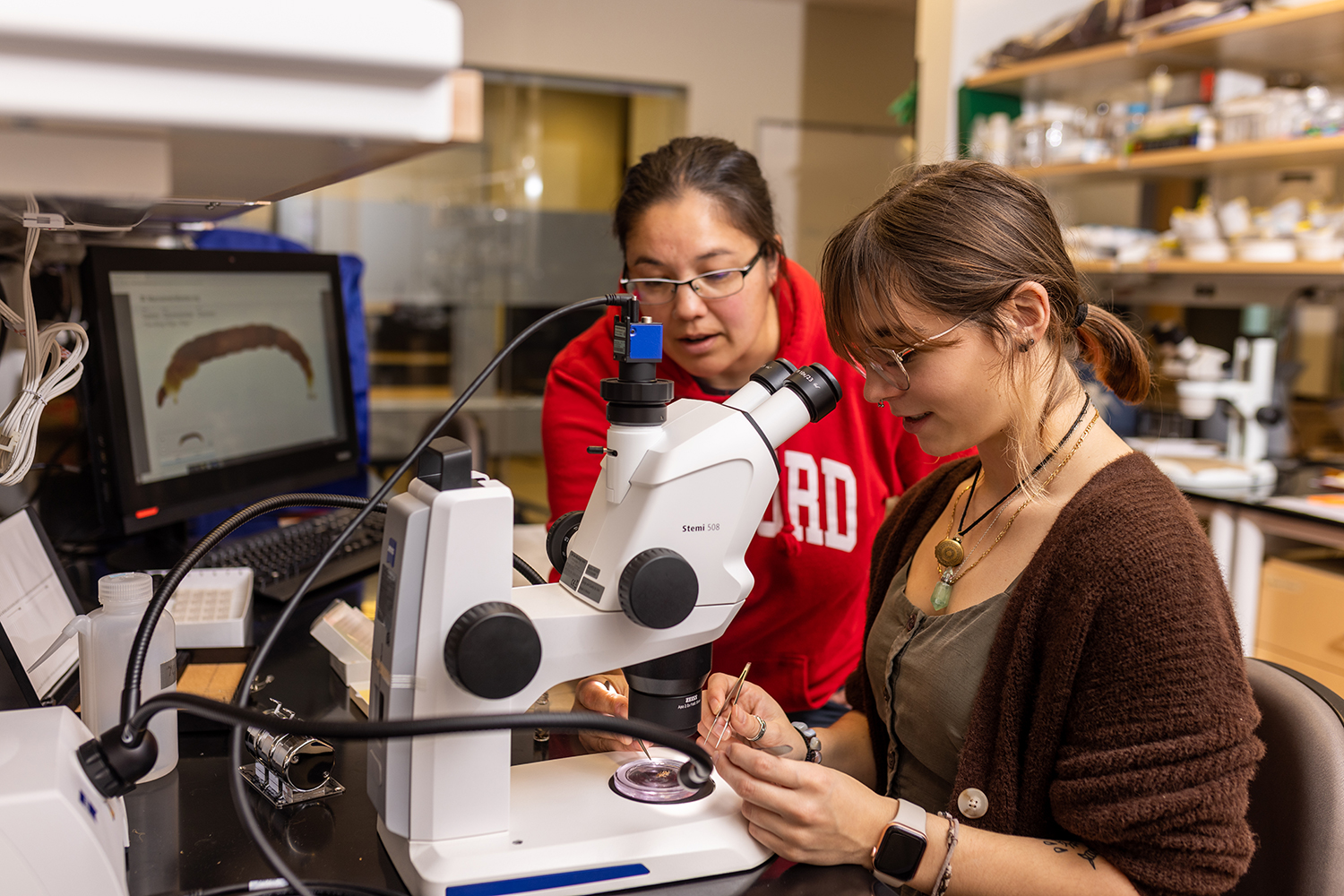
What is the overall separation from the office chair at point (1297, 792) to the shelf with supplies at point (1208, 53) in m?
2.13

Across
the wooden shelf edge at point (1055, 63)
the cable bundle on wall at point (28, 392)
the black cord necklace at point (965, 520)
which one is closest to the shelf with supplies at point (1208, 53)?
the wooden shelf edge at point (1055, 63)

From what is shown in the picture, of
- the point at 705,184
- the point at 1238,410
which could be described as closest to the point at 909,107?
the point at 1238,410

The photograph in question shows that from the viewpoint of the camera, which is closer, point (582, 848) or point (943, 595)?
point (582, 848)

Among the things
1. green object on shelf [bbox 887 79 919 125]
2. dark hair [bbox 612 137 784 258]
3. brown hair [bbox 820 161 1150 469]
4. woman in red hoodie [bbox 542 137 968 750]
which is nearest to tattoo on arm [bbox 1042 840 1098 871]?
brown hair [bbox 820 161 1150 469]

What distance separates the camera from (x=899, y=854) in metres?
Result: 0.81

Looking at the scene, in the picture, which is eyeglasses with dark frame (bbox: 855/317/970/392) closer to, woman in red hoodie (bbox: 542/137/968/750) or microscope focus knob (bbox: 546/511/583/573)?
microscope focus knob (bbox: 546/511/583/573)

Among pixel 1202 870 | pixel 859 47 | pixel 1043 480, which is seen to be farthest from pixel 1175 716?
pixel 859 47

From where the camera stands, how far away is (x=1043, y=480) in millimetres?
993

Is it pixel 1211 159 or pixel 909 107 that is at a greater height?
pixel 909 107

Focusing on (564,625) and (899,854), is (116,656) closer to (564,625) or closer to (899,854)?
(564,625)

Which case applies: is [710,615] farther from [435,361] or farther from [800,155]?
[800,155]

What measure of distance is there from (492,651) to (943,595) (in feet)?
1.78

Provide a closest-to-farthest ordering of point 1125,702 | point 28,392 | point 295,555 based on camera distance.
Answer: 1. point 1125,702
2. point 28,392
3. point 295,555

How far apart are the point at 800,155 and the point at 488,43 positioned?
1.79m
